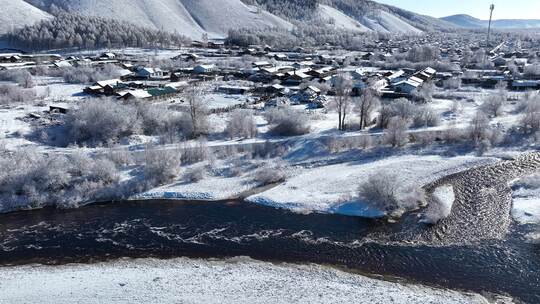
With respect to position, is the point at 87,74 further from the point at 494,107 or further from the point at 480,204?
the point at 480,204

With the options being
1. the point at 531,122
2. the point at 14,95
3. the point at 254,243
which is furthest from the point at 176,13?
the point at 254,243

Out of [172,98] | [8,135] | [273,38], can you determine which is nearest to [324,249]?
[8,135]

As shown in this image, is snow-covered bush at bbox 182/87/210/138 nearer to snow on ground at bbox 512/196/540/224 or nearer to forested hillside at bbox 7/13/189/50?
snow on ground at bbox 512/196/540/224

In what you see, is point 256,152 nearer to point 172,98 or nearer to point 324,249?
point 324,249

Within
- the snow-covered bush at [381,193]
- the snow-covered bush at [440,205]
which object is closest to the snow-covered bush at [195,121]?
the snow-covered bush at [381,193]

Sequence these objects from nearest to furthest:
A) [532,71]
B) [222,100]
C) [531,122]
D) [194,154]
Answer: [194,154] < [531,122] < [222,100] < [532,71]

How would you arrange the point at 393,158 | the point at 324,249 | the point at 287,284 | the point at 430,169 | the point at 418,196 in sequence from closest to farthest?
the point at 287,284, the point at 324,249, the point at 418,196, the point at 430,169, the point at 393,158
